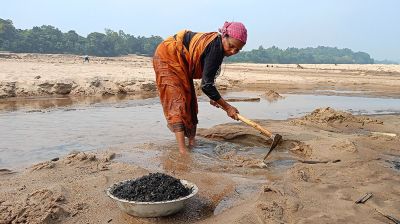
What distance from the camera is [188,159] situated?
187 inches

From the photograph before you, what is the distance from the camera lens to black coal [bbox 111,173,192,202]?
2.90m

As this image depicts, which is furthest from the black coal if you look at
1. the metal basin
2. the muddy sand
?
the muddy sand

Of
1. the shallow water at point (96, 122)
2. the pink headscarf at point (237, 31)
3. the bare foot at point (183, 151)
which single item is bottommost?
the shallow water at point (96, 122)

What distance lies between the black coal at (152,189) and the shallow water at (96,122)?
1872 millimetres

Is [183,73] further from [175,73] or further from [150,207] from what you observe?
[150,207]

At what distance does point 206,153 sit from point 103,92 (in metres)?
7.83

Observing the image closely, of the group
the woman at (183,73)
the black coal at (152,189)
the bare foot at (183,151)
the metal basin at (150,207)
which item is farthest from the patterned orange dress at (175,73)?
the metal basin at (150,207)

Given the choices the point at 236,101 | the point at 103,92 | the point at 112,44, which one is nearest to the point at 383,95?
the point at 236,101

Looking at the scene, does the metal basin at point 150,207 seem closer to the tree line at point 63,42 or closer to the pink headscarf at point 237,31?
the pink headscarf at point 237,31

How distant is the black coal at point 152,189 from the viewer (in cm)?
290

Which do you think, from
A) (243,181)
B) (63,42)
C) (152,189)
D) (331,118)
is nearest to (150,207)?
(152,189)

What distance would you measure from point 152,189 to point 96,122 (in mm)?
4739

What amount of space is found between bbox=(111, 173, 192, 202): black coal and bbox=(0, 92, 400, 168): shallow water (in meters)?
1.87

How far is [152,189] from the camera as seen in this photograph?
299 cm
